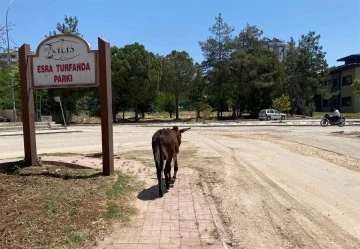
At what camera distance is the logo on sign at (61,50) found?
10141mm

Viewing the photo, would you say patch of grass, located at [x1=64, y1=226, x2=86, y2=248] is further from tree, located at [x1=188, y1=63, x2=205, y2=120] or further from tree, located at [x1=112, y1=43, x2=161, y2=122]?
tree, located at [x1=188, y1=63, x2=205, y2=120]

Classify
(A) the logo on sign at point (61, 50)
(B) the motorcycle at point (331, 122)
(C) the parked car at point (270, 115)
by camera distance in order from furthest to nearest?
(C) the parked car at point (270, 115) < (B) the motorcycle at point (331, 122) < (A) the logo on sign at point (61, 50)

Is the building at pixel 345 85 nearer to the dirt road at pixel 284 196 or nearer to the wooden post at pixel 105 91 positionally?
the dirt road at pixel 284 196

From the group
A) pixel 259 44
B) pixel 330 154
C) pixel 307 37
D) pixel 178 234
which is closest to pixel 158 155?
pixel 178 234

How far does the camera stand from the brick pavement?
5.39 m

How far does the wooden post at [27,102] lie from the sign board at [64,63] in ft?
0.54

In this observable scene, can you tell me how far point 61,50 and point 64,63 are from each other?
1.06 feet

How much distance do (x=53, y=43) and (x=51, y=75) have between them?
76cm

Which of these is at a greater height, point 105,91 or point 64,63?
point 64,63

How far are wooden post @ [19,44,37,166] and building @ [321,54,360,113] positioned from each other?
66.9 m

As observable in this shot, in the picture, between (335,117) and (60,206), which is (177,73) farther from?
(60,206)

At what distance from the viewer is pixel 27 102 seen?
10.6 m

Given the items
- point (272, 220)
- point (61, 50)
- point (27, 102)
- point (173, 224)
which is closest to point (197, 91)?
point (27, 102)

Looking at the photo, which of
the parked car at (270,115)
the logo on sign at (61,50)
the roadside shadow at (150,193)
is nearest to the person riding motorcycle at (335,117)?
the parked car at (270,115)
